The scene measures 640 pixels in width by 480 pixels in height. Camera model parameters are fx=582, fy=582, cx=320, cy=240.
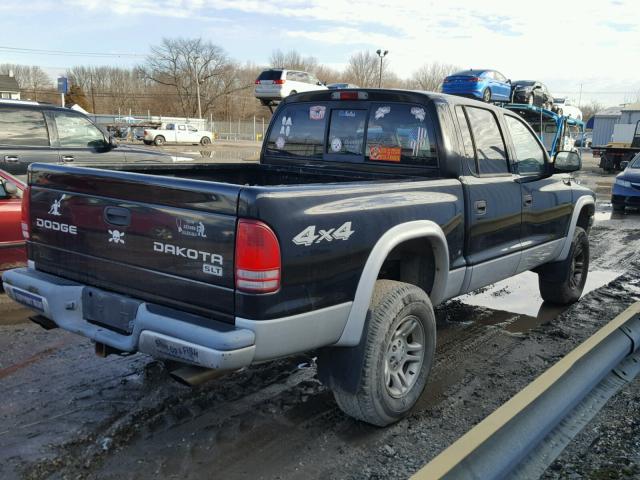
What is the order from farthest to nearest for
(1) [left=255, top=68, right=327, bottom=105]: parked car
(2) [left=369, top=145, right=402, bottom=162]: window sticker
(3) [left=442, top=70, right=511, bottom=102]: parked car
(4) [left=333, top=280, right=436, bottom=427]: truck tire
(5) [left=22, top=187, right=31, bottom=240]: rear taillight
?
(1) [left=255, top=68, right=327, bottom=105]: parked car
(3) [left=442, top=70, right=511, bottom=102]: parked car
(2) [left=369, top=145, right=402, bottom=162]: window sticker
(5) [left=22, top=187, right=31, bottom=240]: rear taillight
(4) [left=333, top=280, right=436, bottom=427]: truck tire

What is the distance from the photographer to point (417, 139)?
13.6 ft

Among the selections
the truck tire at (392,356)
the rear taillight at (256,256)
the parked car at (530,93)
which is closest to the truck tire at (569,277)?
the truck tire at (392,356)

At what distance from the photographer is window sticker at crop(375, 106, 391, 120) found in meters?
4.25

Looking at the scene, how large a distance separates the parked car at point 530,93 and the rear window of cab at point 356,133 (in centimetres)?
1771

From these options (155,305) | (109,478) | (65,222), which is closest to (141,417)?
(109,478)

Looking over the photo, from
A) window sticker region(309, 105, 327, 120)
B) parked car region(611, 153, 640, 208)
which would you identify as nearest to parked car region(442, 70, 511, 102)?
parked car region(611, 153, 640, 208)

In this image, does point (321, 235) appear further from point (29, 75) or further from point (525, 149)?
point (29, 75)

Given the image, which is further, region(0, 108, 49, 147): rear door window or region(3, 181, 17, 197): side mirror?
region(0, 108, 49, 147): rear door window

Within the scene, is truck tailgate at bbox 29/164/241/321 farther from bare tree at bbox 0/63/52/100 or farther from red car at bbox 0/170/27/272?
bare tree at bbox 0/63/52/100

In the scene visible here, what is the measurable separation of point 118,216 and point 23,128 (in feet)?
24.5

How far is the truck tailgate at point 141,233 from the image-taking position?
106 inches

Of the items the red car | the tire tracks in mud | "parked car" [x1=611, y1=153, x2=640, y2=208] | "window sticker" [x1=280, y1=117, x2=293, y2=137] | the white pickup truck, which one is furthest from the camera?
the white pickup truck

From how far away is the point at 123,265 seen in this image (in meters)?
3.06

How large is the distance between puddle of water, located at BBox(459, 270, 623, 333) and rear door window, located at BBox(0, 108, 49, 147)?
7219mm
